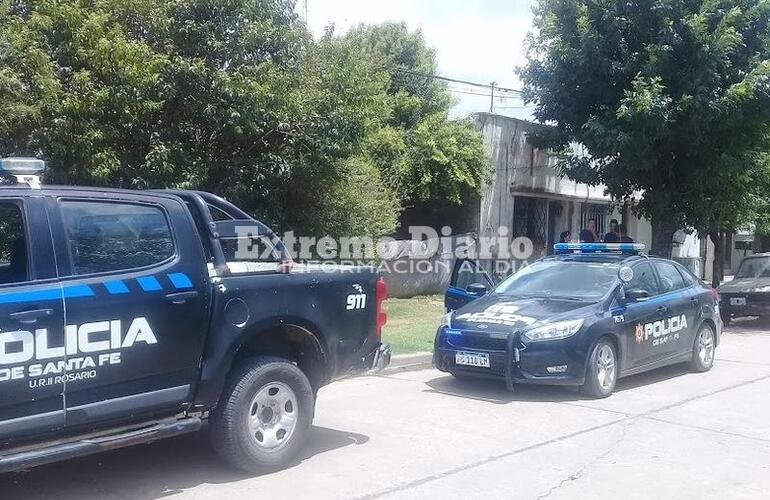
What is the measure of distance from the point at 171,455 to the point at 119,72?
18.4 ft

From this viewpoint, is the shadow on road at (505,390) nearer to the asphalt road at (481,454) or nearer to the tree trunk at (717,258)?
the asphalt road at (481,454)

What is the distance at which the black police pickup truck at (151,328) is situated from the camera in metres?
4.46

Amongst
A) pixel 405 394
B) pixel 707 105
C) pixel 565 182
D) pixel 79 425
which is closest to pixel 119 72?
pixel 405 394

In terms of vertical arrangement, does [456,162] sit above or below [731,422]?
above

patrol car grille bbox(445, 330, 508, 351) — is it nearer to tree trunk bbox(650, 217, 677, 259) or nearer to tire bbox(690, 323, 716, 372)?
tire bbox(690, 323, 716, 372)

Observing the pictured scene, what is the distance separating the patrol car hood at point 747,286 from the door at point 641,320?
7.02 m

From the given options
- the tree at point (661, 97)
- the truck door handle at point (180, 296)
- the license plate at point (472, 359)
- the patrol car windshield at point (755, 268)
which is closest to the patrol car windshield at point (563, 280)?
the license plate at point (472, 359)

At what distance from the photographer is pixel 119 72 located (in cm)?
986

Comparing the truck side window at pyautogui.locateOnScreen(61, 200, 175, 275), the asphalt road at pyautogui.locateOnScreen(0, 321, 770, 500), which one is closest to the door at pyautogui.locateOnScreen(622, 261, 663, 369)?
the asphalt road at pyautogui.locateOnScreen(0, 321, 770, 500)

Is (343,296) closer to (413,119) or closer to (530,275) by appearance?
(530,275)

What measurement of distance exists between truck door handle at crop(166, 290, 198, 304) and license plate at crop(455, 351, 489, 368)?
150 inches

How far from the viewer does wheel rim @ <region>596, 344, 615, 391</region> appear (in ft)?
27.0

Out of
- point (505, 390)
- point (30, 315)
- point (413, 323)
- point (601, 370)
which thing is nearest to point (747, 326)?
point (413, 323)

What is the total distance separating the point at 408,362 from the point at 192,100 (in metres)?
4.65
